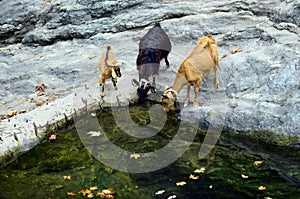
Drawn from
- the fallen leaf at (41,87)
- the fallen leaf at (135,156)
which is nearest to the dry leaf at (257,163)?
the fallen leaf at (135,156)

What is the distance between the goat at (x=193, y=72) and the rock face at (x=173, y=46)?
431 mm

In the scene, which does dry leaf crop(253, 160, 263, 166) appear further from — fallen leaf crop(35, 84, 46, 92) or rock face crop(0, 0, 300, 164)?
fallen leaf crop(35, 84, 46, 92)

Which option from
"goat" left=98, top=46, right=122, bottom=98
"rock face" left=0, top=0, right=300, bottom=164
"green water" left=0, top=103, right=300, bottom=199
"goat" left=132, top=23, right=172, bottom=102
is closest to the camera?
"green water" left=0, top=103, right=300, bottom=199

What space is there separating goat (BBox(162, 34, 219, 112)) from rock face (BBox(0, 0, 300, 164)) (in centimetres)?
43

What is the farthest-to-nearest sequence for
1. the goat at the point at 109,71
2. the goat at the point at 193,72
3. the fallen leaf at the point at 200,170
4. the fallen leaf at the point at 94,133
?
the goat at the point at 109,71
the goat at the point at 193,72
the fallen leaf at the point at 94,133
the fallen leaf at the point at 200,170

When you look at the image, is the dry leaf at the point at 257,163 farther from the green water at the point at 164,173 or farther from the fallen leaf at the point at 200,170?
the fallen leaf at the point at 200,170

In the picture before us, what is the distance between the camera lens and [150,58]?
9570 mm

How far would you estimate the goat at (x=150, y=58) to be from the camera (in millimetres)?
8891

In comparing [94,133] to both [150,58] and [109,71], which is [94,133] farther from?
[150,58]

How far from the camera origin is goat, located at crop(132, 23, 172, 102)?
29.2ft

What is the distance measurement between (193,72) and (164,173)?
2.78 meters

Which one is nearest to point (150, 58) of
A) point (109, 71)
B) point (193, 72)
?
point (109, 71)

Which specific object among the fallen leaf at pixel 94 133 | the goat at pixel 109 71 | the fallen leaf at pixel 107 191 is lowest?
the fallen leaf at pixel 107 191

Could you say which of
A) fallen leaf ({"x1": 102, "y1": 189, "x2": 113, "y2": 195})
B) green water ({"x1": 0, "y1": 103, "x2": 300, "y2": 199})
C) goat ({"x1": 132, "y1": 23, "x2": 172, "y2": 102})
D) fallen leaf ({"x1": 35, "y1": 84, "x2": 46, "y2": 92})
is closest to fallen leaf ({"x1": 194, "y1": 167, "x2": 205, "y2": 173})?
green water ({"x1": 0, "y1": 103, "x2": 300, "y2": 199})
